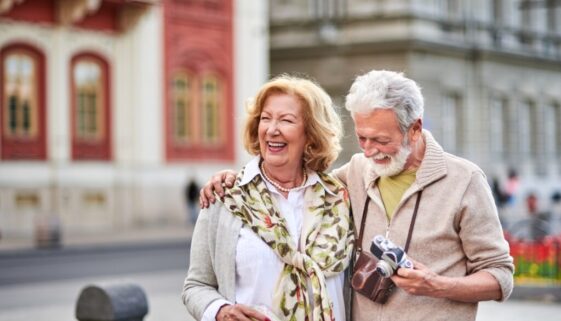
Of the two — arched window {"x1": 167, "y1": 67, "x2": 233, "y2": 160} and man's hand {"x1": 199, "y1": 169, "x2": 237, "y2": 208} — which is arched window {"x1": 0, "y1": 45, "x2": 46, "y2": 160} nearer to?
arched window {"x1": 167, "y1": 67, "x2": 233, "y2": 160}

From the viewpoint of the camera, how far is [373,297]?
4.51m

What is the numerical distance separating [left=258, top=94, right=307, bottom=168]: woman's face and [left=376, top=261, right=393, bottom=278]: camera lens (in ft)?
1.93

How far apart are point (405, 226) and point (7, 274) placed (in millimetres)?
16722

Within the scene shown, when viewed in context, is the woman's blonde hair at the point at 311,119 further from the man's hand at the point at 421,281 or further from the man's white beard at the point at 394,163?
the man's hand at the point at 421,281

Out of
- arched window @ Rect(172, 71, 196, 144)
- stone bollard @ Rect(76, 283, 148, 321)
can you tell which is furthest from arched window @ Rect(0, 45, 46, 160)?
stone bollard @ Rect(76, 283, 148, 321)

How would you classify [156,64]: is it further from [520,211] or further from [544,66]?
[544,66]

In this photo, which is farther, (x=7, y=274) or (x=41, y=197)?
(x=41, y=197)

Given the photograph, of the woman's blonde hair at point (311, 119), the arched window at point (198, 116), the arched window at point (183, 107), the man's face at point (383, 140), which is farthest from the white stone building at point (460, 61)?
the man's face at point (383, 140)

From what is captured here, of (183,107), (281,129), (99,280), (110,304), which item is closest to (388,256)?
(281,129)

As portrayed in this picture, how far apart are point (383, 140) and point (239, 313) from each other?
837mm

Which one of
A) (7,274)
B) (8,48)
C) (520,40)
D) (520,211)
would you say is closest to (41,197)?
(8,48)

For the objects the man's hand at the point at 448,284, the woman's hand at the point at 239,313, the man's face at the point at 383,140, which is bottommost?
the woman's hand at the point at 239,313

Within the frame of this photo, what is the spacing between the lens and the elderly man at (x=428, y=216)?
14.7 feet

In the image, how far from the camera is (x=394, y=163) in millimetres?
4578
